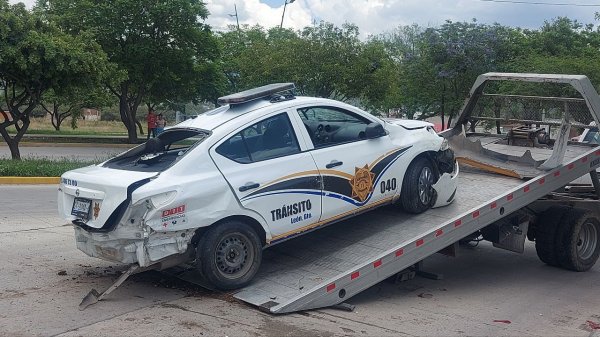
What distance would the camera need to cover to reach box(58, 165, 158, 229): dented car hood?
6.25m

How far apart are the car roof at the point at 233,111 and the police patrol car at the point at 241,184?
0.6 inches

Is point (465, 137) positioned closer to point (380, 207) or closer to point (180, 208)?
point (380, 207)

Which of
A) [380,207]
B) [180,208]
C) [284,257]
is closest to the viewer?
[180,208]

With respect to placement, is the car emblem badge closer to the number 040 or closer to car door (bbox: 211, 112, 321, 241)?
car door (bbox: 211, 112, 321, 241)

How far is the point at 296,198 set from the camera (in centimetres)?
693

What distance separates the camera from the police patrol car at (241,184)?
6273mm

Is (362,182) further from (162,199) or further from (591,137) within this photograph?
(591,137)

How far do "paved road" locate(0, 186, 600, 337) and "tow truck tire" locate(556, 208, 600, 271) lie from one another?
A: 17cm

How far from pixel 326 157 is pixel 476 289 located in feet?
7.94

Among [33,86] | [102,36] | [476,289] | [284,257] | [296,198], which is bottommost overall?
[476,289]

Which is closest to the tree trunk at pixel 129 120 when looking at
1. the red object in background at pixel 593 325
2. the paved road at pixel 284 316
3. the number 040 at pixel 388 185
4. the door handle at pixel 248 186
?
the paved road at pixel 284 316

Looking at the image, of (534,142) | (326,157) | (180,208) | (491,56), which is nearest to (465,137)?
(534,142)

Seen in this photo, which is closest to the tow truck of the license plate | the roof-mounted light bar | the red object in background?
the license plate

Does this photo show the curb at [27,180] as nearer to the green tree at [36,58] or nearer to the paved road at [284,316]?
the green tree at [36,58]
